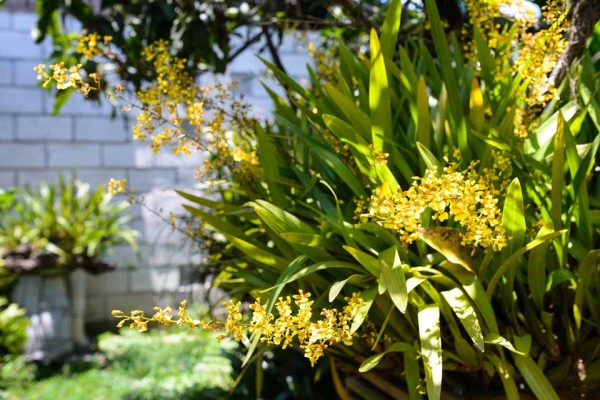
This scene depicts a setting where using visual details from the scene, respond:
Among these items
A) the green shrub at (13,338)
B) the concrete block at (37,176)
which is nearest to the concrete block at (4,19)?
the concrete block at (37,176)

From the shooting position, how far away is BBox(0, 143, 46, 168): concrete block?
16.1ft

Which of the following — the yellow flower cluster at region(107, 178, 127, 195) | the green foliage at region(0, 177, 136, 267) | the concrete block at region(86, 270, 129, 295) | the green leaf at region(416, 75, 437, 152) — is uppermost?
the green leaf at region(416, 75, 437, 152)

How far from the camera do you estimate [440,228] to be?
3.39 feet

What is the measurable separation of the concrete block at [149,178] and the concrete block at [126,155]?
0.05 metres

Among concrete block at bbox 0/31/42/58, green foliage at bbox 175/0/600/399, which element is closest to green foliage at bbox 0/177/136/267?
concrete block at bbox 0/31/42/58

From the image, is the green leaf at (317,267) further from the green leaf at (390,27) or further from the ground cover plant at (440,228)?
the green leaf at (390,27)

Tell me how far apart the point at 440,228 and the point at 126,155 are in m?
4.38

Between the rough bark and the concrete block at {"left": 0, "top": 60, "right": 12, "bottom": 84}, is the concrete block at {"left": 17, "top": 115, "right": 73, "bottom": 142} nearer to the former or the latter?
the concrete block at {"left": 0, "top": 60, "right": 12, "bottom": 84}

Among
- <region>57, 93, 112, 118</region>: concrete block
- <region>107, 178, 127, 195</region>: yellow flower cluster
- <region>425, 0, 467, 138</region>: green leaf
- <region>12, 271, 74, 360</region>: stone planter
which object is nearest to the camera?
<region>425, 0, 467, 138</region>: green leaf

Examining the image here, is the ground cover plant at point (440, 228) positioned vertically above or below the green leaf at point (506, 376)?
above

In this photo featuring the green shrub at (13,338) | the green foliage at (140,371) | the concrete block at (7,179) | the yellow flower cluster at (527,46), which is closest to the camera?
the yellow flower cluster at (527,46)

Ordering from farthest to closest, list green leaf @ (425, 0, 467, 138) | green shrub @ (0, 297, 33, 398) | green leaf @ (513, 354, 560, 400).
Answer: green shrub @ (0, 297, 33, 398) < green leaf @ (425, 0, 467, 138) < green leaf @ (513, 354, 560, 400)

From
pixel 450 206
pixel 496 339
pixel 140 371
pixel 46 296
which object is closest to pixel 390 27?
pixel 450 206

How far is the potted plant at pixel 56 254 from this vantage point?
4.41m
